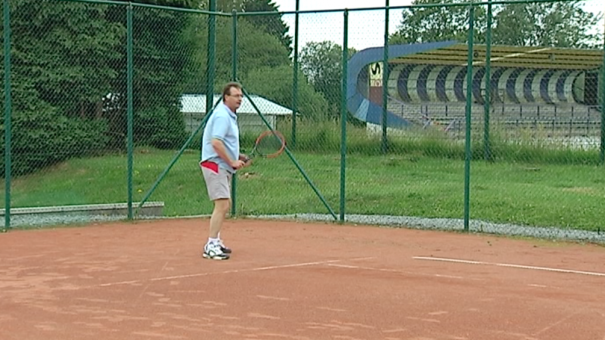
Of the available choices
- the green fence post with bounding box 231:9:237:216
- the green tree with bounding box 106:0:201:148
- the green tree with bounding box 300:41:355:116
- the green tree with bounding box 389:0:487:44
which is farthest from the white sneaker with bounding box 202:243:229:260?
the green tree with bounding box 106:0:201:148

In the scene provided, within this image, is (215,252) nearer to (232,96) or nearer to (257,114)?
(232,96)

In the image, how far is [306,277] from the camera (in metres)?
8.52

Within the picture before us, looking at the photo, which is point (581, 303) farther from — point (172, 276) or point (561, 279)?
point (172, 276)

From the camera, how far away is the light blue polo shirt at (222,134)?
9.57 m

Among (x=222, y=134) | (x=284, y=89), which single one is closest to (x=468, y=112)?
(x=284, y=89)

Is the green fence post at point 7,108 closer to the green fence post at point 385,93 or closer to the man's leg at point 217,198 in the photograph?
the man's leg at point 217,198

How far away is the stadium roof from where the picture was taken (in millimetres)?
12609

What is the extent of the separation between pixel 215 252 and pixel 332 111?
438 cm

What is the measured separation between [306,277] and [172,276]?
119 cm

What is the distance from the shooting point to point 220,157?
31.5 feet

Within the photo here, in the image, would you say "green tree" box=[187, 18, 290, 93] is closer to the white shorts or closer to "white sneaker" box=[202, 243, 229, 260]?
the white shorts

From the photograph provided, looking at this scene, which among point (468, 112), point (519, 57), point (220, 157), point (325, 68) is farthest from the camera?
point (325, 68)

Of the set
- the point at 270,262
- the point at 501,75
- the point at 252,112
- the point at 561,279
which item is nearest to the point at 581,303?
the point at 561,279

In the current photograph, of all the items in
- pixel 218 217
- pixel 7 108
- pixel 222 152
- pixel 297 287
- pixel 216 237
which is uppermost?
pixel 7 108
